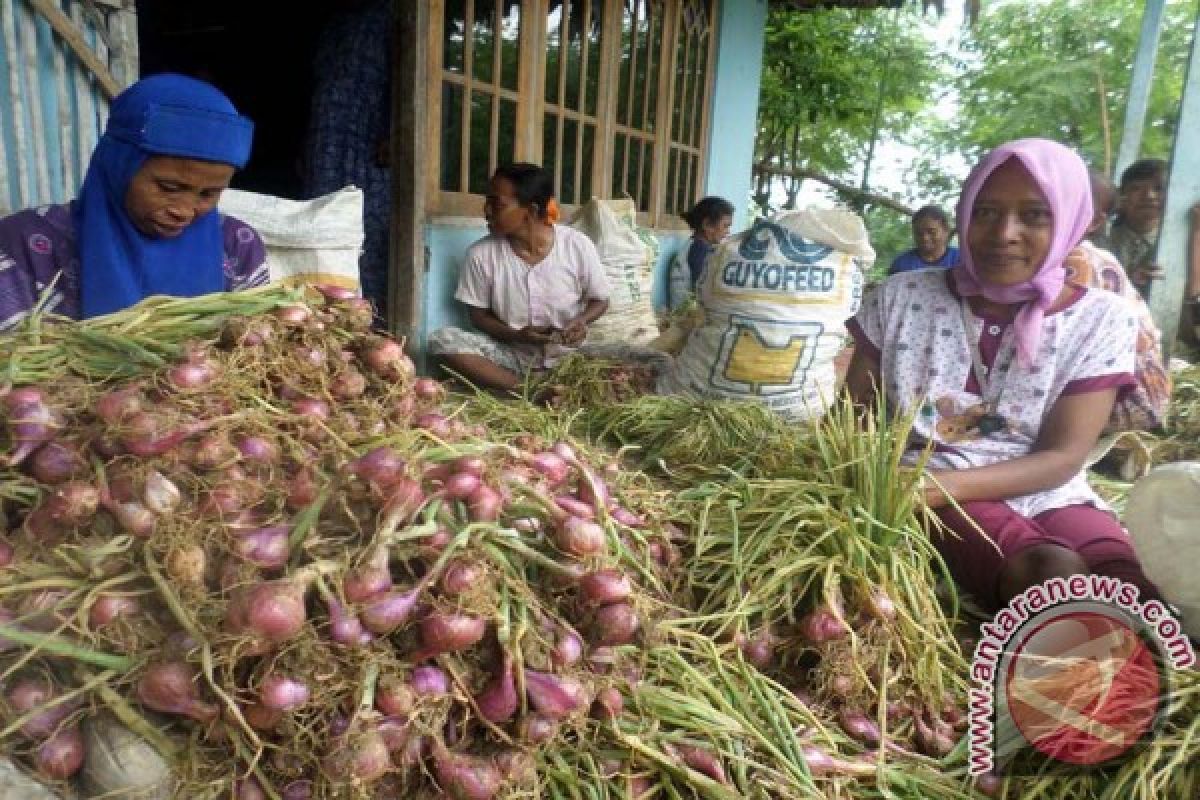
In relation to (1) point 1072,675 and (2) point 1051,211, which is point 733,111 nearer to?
(2) point 1051,211

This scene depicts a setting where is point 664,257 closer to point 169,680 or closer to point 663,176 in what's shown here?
point 663,176

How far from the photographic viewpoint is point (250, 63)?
220 inches

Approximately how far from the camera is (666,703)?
1055 millimetres

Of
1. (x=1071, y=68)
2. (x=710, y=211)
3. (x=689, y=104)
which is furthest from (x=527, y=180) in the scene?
(x=1071, y=68)

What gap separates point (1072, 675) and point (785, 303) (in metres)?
1.53

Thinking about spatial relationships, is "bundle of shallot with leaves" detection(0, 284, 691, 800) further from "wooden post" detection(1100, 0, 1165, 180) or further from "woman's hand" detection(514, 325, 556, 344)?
"wooden post" detection(1100, 0, 1165, 180)

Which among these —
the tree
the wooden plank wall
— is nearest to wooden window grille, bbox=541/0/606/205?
the wooden plank wall

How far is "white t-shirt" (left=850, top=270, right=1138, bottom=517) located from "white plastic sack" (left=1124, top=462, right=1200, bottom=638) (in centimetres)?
38

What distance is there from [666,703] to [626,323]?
11.9 feet

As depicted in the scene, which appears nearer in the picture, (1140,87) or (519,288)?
(519,288)

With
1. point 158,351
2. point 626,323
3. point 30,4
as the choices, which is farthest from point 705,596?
point 626,323

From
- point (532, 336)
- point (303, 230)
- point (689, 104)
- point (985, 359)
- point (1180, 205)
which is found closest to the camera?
point (985, 359)

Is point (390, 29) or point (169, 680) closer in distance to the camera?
point (169, 680)

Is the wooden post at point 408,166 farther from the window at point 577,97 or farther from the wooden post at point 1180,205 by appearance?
the wooden post at point 1180,205
